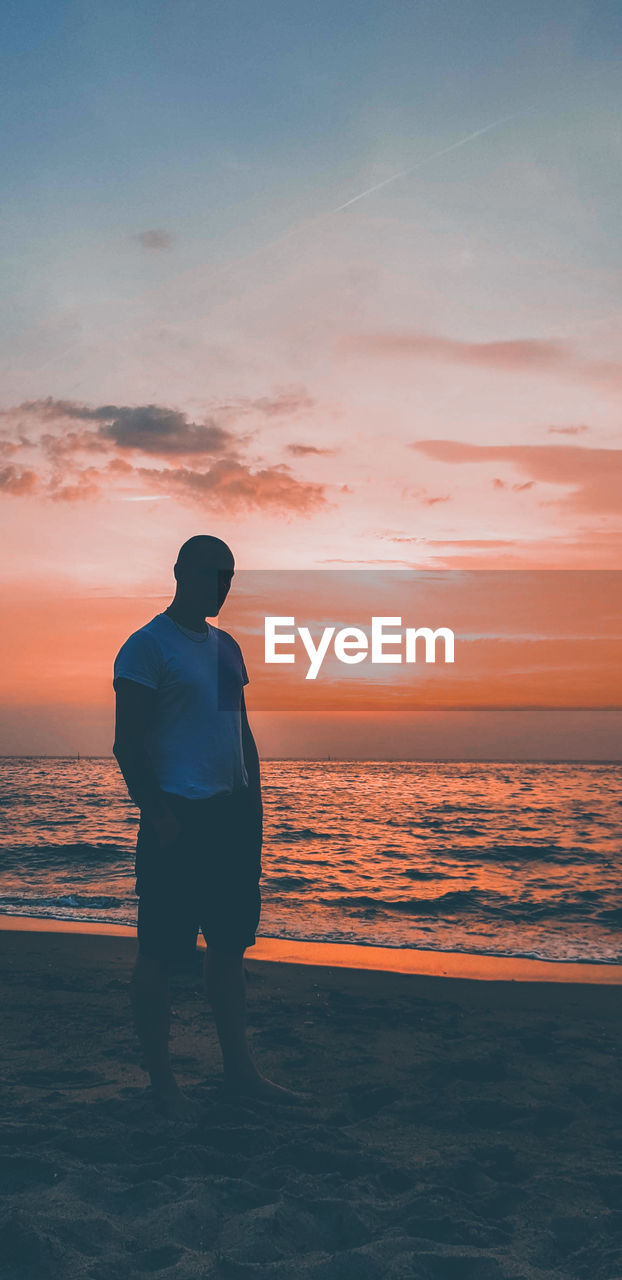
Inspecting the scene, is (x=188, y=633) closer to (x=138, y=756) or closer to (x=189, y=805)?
(x=138, y=756)

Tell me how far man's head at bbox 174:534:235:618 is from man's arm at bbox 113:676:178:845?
1.43 feet

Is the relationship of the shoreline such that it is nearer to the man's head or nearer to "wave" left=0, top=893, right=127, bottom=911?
"wave" left=0, top=893, right=127, bottom=911

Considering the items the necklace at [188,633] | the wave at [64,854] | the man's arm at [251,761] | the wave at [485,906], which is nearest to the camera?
the necklace at [188,633]

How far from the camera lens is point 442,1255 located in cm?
206

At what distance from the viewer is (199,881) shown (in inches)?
109

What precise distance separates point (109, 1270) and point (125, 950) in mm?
4269

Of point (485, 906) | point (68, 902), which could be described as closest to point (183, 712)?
point (68, 902)

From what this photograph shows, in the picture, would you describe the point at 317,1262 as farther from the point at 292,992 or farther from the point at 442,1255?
the point at 292,992

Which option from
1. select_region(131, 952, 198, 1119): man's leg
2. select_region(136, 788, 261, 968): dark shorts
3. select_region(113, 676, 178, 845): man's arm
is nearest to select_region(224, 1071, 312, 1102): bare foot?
select_region(131, 952, 198, 1119): man's leg

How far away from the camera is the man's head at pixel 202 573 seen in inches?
116

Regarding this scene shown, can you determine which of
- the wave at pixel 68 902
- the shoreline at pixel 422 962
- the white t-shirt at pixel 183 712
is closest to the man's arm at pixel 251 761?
the white t-shirt at pixel 183 712

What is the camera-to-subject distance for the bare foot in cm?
302

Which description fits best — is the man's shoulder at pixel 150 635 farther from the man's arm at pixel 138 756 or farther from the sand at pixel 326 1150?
the sand at pixel 326 1150

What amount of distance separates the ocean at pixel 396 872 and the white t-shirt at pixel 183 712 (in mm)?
4742
